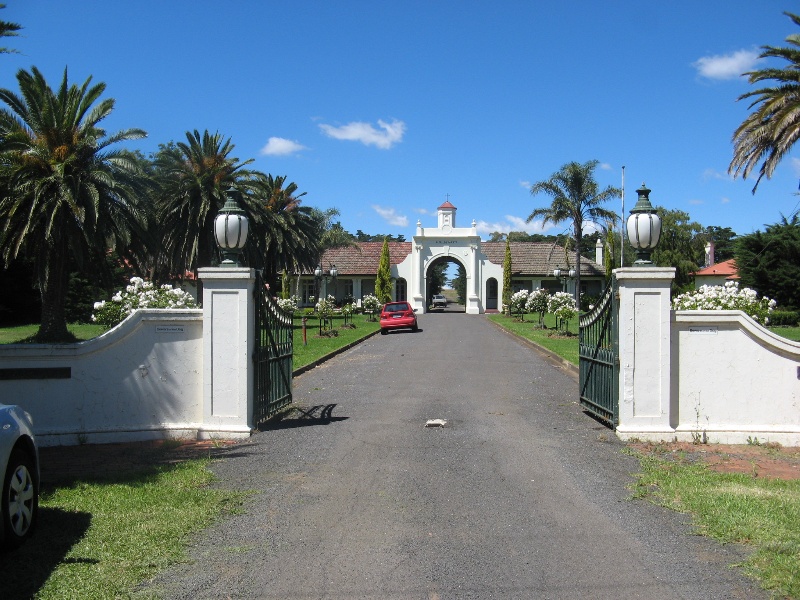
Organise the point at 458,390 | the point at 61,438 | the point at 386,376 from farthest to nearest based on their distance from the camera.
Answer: the point at 386,376 → the point at 458,390 → the point at 61,438

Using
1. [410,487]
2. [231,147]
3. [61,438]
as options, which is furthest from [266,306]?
[231,147]

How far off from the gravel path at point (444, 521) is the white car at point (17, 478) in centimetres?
119

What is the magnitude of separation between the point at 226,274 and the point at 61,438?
110 inches

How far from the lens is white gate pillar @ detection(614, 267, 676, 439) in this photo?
29.9 ft

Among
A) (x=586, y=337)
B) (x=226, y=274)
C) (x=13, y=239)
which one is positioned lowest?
(x=586, y=337)

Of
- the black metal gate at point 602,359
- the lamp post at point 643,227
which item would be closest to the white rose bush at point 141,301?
the black metal gate at point 602,359

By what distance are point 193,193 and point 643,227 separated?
24.5 meters

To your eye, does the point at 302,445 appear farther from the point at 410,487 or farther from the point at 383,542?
the point at 383,542

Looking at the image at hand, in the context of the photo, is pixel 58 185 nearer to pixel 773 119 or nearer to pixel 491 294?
pixel 773 119

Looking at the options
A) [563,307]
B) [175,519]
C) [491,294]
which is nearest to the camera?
[175,519]

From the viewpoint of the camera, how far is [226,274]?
929 cm

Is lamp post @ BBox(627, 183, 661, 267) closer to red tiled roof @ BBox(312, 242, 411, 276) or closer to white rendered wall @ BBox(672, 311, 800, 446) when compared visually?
white rendered wall @ BBox(672, 311, 800, 446)

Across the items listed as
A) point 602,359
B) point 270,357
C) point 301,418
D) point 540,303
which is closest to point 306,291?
point 540,303

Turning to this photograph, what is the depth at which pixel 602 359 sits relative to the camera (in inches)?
404
